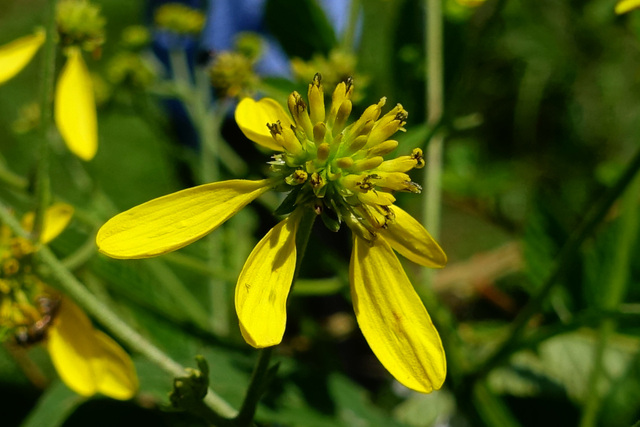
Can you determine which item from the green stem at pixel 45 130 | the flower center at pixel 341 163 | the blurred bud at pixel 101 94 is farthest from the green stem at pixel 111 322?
the blurred bud at pixel 101 94

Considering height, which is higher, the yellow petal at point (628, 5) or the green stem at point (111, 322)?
the yellow petal at point (628, 5)

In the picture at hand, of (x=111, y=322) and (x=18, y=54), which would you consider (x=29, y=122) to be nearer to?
(x=18, y=54)

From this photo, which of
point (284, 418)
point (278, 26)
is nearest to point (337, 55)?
point (278, 26)

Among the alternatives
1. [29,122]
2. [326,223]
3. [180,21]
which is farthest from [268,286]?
[180,21]

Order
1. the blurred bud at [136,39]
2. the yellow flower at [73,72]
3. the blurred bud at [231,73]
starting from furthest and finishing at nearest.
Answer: the blurred bud at [136,39] → the blurred bud at [231,73] → the yellow flower at [73,72]

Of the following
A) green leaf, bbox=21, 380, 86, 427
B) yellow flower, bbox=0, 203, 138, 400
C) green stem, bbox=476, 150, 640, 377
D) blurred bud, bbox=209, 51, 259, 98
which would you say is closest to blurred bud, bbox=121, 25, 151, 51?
blurred bud, bbox=209, 51, 259, 98

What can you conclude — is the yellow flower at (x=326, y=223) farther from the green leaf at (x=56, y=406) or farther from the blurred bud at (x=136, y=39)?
the blurred bud at (x=136, y=39)

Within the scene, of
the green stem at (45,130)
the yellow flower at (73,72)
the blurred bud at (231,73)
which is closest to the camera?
the green stem at (45,130)

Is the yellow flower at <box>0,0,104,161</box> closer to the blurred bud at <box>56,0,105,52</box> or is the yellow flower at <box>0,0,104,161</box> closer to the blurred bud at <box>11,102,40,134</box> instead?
the blurred bud at <box>56,0,105,52</box>
